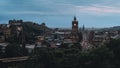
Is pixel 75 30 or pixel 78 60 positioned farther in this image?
pixel 75 30

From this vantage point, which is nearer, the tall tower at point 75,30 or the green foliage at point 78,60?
the green foliage at point 78,60

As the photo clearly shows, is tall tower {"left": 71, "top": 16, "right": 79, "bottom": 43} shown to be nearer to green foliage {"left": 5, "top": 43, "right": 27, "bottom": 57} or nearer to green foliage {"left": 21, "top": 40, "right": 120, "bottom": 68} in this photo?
green foliage {"left": 5, "top": 43, "right": 27, "bottom": 57}

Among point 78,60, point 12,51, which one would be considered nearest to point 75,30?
point 12,51

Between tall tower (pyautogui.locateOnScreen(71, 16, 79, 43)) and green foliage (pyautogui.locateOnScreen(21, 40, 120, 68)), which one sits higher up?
tall tower (pyautogui.locateOnScreen(71, 16, 79, 43))

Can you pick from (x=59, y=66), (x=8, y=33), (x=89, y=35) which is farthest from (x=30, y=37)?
(x=59, y=66)

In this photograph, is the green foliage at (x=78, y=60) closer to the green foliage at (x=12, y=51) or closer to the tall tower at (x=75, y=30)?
the green foliage at (x=12, y=51)

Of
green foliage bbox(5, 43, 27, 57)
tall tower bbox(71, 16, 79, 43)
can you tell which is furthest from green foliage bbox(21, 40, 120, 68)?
tall tower bbox(71, 16, 79, 43)

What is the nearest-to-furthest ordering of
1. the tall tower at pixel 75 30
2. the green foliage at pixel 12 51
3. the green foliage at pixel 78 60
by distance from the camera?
the green foliage at pixel 78 60 → the green foliage at pixel 12 51 → the tall tower at pixel 75 30

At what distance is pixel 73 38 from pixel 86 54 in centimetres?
1509

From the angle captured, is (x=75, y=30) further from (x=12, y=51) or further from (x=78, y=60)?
(x=78, y=60)

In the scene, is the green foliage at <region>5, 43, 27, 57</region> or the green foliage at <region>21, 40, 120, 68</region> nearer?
the green foliage at <region>21, 40, 120, 68</region>

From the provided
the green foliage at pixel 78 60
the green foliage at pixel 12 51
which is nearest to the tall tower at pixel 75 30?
the green foliage at pixel 12 51

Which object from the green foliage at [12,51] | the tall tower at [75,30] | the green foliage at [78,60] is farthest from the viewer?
the tall tower at [75,30]

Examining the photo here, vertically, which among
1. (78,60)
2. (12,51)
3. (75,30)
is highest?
(75,30)
